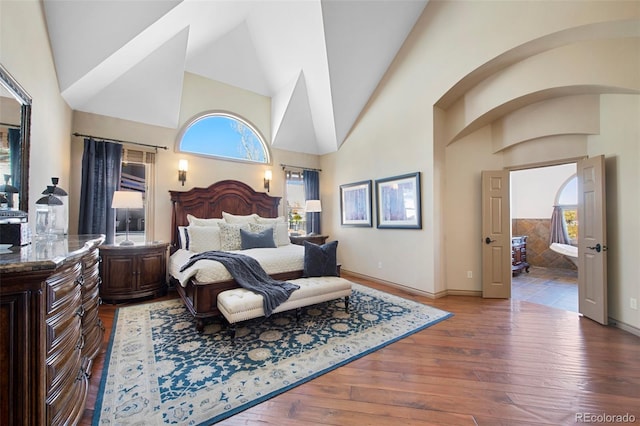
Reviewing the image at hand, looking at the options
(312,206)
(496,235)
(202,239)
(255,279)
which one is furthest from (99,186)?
(496,235)

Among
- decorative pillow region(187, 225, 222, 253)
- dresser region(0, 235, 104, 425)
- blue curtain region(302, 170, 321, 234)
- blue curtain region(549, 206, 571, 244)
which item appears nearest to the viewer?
dresser region(0, 235, 104, 425)

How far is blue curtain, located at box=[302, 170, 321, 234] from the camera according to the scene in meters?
5.97

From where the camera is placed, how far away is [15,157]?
189 centimetres

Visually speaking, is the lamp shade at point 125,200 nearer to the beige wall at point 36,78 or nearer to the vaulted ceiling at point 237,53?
the beige wall at point 36,78

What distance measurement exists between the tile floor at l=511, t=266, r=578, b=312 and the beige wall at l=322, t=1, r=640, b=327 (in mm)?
762

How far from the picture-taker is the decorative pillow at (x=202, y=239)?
12.4ft

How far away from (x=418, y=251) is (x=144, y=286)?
13.9 feet

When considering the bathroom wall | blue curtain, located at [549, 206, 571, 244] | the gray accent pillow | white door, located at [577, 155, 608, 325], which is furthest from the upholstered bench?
blue curtain, located at [549, 206, 571, 244]

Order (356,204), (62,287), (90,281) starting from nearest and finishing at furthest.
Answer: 1. (62,287)
2. (90,281)
3. (356,204)

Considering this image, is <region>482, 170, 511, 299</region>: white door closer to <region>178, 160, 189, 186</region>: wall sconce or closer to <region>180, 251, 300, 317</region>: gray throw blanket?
<region>180, 251, 300, 317</region>: gray throw blanket

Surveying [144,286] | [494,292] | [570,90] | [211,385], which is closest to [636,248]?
[494,292]

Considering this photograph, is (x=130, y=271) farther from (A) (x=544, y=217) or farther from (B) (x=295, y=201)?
(A) (x=544, y=217)

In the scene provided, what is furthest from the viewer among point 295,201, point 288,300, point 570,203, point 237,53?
point 570,203

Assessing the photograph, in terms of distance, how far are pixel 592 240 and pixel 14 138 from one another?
5923 mm
